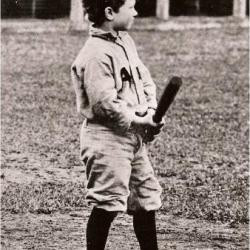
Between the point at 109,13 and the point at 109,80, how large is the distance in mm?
360

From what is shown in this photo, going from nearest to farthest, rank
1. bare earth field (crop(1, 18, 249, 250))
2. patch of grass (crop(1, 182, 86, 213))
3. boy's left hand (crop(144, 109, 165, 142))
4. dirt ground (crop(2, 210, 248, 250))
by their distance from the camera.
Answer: boy's left hand (crop(144, 109, 165, 142)) → dirt ground (crop(2, 210, 248, 250)) → bare earth field (crop(1, 18, 249, 250)) → patch of grass (crop(1, 182, 86, 213))

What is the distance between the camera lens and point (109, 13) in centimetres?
407

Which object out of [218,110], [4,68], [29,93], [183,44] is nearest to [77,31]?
[183,44]

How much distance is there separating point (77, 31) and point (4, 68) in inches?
213

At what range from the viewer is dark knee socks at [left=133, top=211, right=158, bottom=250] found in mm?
4246

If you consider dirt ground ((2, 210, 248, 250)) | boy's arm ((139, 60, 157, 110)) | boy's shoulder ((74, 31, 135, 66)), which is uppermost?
boy's shoulder ((74, 31, 135, 66))

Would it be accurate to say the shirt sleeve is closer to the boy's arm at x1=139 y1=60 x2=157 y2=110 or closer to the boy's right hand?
the boy's right hand

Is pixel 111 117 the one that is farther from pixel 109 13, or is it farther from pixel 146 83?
pixel 109 13

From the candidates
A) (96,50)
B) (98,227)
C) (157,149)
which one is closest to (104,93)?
(96,50)

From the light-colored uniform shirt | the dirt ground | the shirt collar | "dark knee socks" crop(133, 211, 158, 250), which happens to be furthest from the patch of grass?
the shirt collar

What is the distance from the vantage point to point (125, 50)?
4148mm

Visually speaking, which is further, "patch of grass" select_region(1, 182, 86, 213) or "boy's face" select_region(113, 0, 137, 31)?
"patch of grass" select_region(1, 182, 86, 213)

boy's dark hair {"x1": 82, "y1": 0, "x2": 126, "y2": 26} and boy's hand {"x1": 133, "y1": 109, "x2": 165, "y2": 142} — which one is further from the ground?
boy's dark hair {"x1": 82, "y1": 0, "x2": 126, "y2": 26}

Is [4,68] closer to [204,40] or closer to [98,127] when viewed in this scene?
[204,40]
